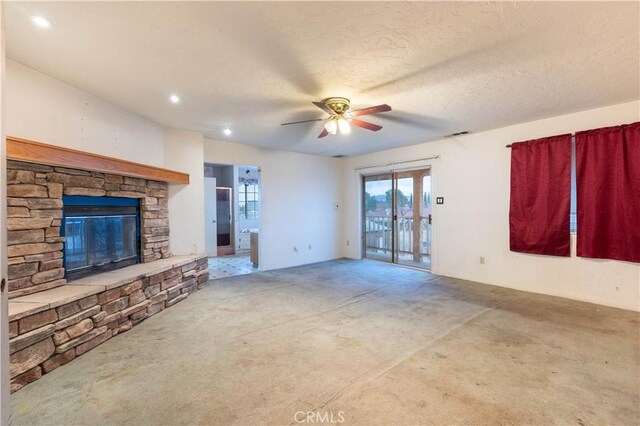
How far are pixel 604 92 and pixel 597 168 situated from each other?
0.94 metres

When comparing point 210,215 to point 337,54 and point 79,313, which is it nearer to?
point 79,313

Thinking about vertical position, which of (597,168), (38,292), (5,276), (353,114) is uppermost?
(353,114)

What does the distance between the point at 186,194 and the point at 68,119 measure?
1.72 m

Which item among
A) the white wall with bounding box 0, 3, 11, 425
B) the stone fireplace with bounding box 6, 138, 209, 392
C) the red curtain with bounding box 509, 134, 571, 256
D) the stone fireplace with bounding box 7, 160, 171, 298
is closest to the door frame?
the red curtain with bounding box 509, 134, 571, 256

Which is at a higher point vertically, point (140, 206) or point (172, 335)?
point (140, 206)

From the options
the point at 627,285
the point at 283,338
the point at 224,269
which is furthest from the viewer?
the point at 224,269

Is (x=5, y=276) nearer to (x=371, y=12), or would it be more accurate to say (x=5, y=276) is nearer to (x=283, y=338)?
(x=283, y=338)

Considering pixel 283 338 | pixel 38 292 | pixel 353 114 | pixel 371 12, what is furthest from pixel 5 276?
pixel 353 114

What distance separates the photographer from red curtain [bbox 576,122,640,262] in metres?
3.23

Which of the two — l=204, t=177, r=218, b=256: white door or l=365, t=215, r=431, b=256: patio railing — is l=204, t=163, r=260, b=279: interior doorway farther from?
l=365, t=215, r=431, b=256: patio railing

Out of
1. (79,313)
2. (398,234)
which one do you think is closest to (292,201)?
(398,234)

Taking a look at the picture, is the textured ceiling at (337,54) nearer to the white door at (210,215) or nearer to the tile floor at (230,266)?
the tile floor at (230,266)

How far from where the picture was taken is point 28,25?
72.2 inches

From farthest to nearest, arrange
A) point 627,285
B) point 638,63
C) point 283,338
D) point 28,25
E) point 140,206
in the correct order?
point 140,206, point 627,285, point 283,338, point 638,63, point 28,25
